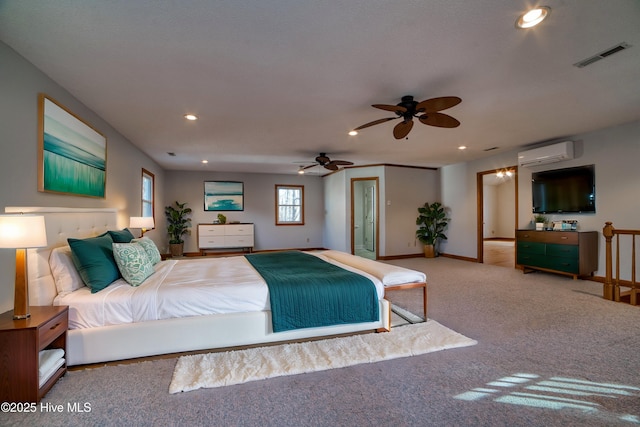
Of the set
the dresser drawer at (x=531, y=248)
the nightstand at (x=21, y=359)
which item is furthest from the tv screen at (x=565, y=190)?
the nightstand at (x=21, y=359)

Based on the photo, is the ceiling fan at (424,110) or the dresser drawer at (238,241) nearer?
the ceiling fan at (424,110)

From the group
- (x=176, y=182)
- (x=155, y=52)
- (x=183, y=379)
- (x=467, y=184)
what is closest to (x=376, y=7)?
(x=155, y=52)

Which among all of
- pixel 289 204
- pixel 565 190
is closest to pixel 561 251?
pixel 565 190

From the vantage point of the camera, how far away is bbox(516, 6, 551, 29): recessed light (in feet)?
5.95

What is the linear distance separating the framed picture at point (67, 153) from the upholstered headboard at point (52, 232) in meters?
0.23

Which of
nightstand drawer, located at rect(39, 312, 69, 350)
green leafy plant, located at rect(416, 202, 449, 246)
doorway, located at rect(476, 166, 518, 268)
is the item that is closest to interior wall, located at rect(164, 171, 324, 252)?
green leafy plant, located at rect(416, 202, 449, 246)

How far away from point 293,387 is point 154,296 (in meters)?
1.30

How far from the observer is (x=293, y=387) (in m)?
1.94

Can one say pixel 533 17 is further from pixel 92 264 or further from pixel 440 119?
pixel 92 264

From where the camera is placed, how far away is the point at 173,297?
2334mm

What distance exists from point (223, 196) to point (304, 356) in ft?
22.8

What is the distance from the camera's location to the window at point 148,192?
5.80m

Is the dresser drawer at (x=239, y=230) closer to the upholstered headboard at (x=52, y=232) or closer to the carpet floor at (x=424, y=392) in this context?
the upholstered headboard at (x=52, y=232)

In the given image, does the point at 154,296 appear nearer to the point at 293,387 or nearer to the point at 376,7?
the point at 293,387
